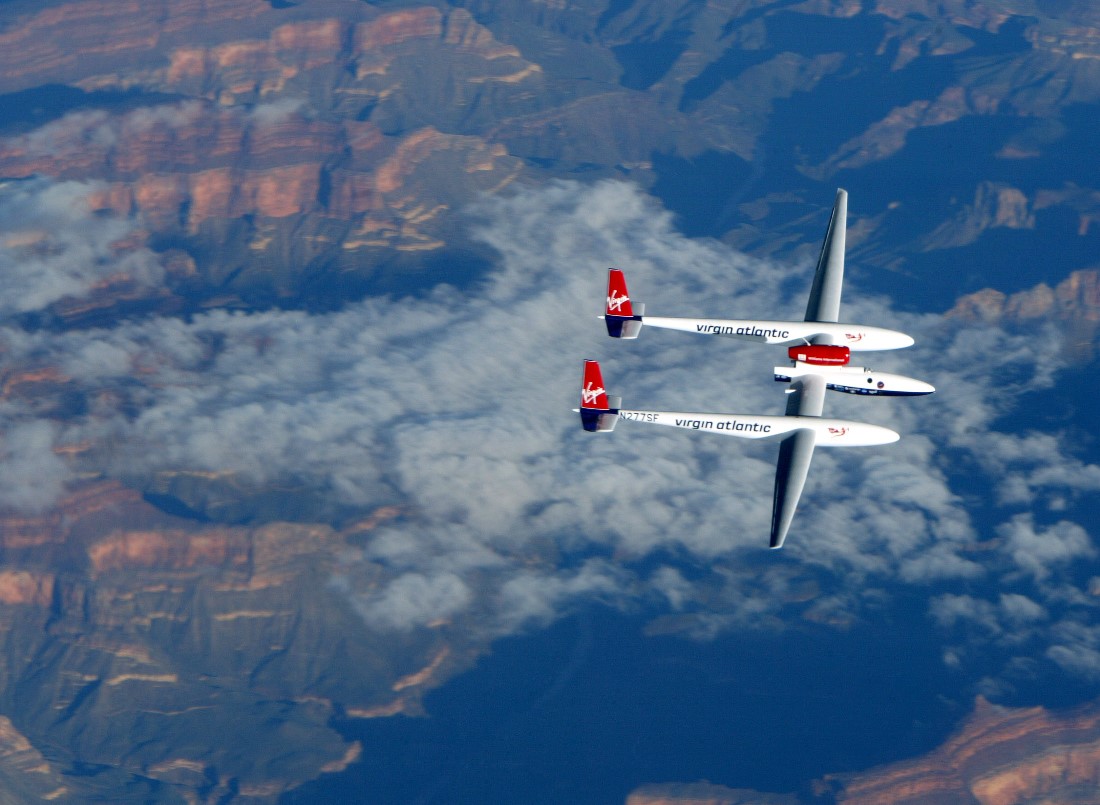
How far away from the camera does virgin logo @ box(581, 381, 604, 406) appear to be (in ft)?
510

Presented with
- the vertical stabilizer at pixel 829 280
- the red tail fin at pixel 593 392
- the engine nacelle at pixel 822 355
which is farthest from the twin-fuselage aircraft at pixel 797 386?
the vertical stabilizer at pixel 829 280

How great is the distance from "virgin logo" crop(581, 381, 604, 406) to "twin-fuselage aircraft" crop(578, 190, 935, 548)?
12 cm

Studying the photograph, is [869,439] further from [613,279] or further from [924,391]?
[613,279]

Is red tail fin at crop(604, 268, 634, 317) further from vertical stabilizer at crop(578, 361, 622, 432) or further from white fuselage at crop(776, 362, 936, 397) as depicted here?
white fuselage at crop(776, 362, 936, 397)

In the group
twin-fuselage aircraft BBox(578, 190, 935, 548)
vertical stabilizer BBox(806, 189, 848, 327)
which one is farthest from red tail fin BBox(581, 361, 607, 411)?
vertical stabilizer BBox(806, 189, 848, 327)

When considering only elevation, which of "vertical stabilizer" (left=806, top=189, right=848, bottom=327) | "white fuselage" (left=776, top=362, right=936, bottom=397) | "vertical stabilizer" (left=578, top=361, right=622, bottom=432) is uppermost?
"vertical stabilizer" (left=806, top=189, right=848, bottom=327)

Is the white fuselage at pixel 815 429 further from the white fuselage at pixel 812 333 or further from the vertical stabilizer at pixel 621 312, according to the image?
the vertical stabilizer at pixel 621 312

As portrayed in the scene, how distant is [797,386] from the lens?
155 metres

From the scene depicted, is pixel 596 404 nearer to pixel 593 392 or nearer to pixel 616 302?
pixel 593 392

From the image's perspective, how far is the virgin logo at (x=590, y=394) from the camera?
510ft

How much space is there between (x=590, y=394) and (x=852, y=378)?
30328mm

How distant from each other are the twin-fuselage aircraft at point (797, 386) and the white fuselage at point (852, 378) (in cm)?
12

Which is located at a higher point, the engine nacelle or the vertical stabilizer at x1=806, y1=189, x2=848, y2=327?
the vertical stabilizer at x1=806, y1=189, x2=848, y2=327

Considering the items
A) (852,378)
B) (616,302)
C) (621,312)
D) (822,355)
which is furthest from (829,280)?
(616,302)
